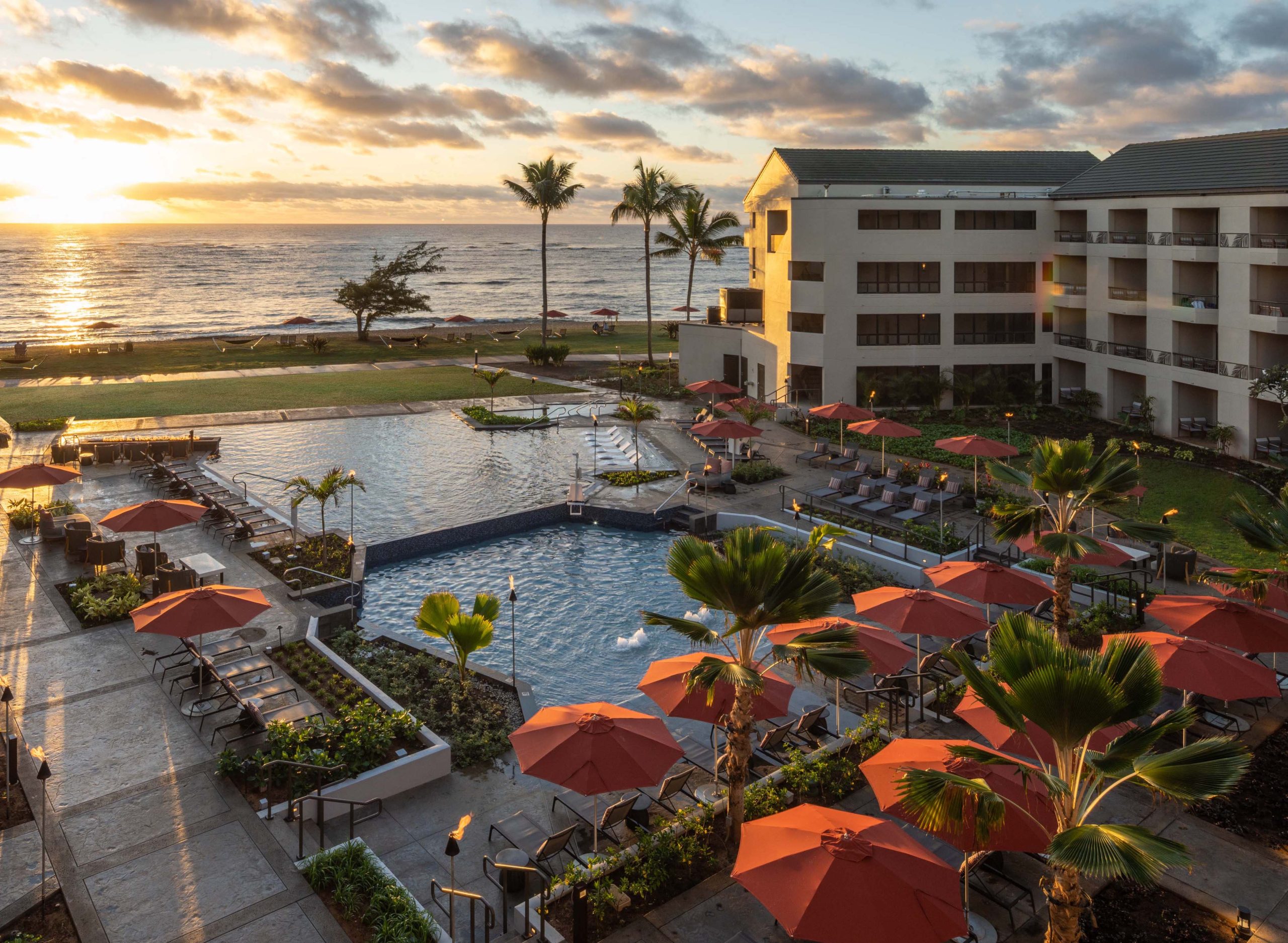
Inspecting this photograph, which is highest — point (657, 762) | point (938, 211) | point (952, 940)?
point (938, 211)

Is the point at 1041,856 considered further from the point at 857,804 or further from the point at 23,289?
the point at 23,289

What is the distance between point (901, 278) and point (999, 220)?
5391 mm

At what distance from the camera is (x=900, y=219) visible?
44.3 meters

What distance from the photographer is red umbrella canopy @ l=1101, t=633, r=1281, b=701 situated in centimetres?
1366

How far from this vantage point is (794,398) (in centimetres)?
4500

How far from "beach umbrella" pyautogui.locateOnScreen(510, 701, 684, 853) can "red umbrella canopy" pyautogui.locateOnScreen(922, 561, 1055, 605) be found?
7.70 metres

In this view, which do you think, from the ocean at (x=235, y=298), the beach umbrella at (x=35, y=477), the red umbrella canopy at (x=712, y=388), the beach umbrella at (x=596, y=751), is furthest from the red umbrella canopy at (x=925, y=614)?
the ocean at (x=235, y=298)

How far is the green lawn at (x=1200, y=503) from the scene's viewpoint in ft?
83.1

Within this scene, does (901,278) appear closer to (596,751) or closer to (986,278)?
(986,278)

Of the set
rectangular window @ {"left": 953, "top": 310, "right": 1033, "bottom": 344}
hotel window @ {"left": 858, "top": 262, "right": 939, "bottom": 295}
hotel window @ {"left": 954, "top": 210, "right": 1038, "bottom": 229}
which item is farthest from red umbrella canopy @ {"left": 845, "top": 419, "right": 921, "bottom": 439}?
hotel window @ {"left": 954, "top": 210, "right": 1038, "bottom": 229}

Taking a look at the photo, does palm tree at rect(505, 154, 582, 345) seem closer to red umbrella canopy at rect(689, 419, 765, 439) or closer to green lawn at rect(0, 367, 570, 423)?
green lawn at rect(0, 367, 570, 423)

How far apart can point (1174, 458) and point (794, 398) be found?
52.6 ft

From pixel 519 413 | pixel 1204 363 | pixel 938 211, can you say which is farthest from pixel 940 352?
pixel 519 413

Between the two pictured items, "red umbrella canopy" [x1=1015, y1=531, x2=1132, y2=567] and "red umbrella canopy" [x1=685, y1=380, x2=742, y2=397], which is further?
"red umbrella canopy" [x1=685, y1=380, x2=742, y2=397]
